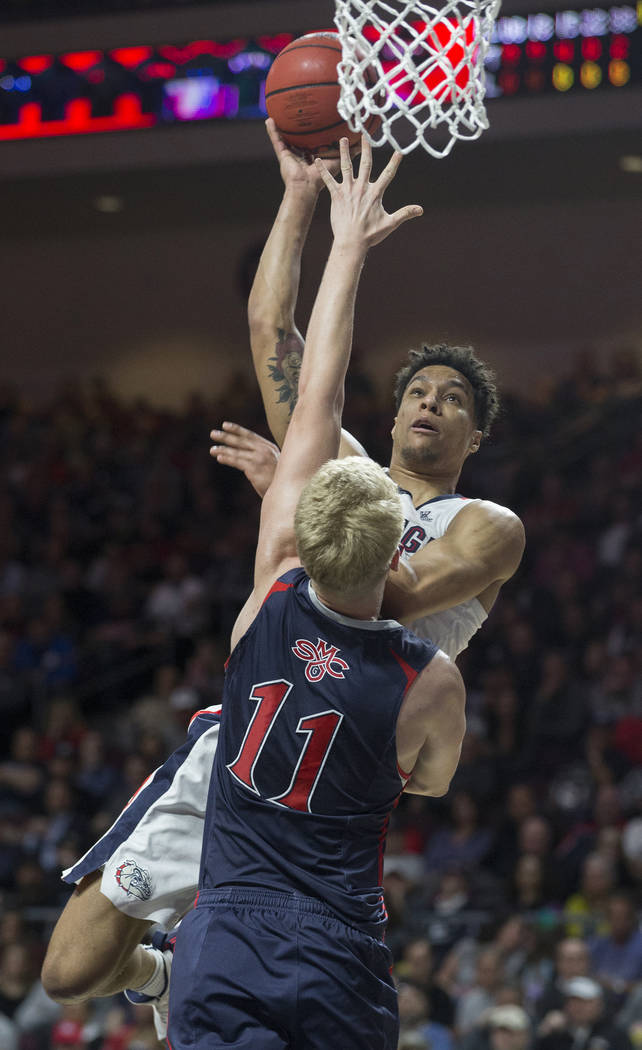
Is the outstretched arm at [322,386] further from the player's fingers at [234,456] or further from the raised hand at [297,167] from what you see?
the raised hand at [297,167]

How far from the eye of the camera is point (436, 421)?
3678mm

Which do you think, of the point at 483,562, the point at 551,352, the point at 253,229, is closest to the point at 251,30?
the point at 253,229

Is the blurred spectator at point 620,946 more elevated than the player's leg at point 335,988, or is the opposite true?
the player's leg at point 335,988

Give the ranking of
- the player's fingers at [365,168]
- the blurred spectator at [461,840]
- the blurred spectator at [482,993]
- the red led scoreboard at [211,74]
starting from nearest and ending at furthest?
1. the player's fingers at [365,168]
2. the blurred spectator at [482,993]
3. the blurred spectator at [461,840]
4. the red led scoreboard at [211,74]

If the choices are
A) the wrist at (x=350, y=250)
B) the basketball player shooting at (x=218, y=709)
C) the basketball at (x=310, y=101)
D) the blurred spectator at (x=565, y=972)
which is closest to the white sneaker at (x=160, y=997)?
the basketball player shooting at (x=218, y=709)

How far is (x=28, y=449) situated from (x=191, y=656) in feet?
11.9

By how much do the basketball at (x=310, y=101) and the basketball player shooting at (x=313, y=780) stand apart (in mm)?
1133

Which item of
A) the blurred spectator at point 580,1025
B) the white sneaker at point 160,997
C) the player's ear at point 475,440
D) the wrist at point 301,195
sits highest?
the wrist at point 301,195

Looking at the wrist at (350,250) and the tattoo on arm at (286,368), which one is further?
the tattoo on arm at (286,368)

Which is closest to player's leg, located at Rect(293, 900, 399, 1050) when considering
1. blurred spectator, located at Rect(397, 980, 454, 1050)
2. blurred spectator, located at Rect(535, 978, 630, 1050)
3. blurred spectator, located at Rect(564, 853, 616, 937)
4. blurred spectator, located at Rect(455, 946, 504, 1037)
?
blurred spectator, located at Rect(535, 978, 630, 1050)

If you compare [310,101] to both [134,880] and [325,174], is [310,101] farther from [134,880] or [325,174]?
[134,880]

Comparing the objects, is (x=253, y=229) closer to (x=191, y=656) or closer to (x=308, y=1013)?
(x=191, y=656)

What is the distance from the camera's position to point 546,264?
1378 centimetres

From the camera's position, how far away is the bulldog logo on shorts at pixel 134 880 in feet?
11.3
